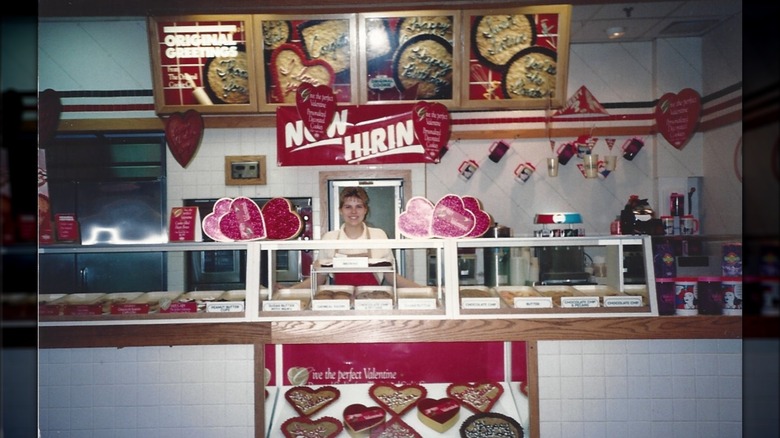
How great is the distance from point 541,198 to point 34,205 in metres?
4.66

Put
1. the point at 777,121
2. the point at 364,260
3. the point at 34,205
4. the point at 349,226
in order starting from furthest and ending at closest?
the point at 349,226, the point at 364,260, the point at 34,205, the point at 777,121

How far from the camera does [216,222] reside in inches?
115

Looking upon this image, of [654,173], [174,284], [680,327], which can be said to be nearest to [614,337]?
[680,327]

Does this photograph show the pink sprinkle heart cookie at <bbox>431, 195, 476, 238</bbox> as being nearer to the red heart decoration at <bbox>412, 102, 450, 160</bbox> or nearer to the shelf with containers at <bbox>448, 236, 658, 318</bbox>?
the shelf with containers at <bbox>448, 236, 658, 318</bbox>

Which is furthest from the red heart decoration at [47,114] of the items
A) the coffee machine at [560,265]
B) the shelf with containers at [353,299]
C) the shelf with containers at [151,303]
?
the coffee machine at [560,265]

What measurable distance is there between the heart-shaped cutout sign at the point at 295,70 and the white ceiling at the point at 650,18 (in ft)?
7.63

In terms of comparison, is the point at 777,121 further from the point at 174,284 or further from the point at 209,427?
the point at 174,284

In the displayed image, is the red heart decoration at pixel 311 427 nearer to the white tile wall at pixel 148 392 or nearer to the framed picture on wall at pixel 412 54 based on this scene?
the white tile wall at pixel 148 392

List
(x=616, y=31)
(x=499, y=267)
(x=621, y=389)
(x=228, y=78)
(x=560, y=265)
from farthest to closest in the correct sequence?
(x=616, y=31) < (x=499, y=267) < (x=560, y=265) < (x=228, y=78) < (x=621, y=389)

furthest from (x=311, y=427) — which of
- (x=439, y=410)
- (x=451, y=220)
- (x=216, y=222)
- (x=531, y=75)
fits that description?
(x=531, y=75)

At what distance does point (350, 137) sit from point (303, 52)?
81 cm

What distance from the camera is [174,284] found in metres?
5.38

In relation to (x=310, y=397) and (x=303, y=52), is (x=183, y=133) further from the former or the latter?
(x=310, y=397)

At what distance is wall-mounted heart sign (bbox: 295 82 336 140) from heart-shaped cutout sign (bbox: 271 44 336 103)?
7.4 inches
